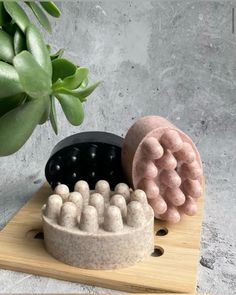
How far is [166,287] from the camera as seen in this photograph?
2.10 ft

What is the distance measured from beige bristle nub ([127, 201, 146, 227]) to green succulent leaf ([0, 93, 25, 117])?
7.9 inches

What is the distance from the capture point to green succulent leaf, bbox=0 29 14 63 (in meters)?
0.56

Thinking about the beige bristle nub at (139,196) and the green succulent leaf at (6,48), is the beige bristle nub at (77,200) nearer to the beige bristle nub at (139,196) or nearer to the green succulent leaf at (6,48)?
the beige bristle nub at (139,196)

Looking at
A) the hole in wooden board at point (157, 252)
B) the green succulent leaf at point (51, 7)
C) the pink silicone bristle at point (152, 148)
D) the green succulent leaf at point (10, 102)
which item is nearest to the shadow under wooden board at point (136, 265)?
the hole in wooden board at point (157, 252)

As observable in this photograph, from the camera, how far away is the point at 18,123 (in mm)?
582

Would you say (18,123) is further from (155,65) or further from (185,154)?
(155,65)

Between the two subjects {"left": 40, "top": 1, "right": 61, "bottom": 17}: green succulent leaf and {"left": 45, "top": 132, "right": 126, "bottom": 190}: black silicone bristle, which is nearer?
{"left": 40, "top": 1, "right": 61, "bottom": 17}: green succulent leaf

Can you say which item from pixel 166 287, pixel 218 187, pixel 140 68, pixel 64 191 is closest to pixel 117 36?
pixel 140 68

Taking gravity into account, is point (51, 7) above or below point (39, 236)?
above

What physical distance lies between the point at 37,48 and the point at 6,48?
0.03 meters

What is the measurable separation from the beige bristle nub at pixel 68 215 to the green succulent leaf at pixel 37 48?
0.18 m

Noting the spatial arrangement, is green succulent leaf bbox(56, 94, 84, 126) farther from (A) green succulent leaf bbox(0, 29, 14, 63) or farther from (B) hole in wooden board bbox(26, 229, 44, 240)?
(B) hole in wooden board bbox(26, 229, 44, 240)

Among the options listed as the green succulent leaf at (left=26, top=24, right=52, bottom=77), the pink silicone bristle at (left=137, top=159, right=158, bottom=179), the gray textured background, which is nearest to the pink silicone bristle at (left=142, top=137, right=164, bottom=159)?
the pink silicone bristle at (left=137, top=159, right=158, bottom=179)

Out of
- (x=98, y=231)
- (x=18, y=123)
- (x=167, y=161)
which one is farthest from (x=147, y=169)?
(x=18, y=123)
